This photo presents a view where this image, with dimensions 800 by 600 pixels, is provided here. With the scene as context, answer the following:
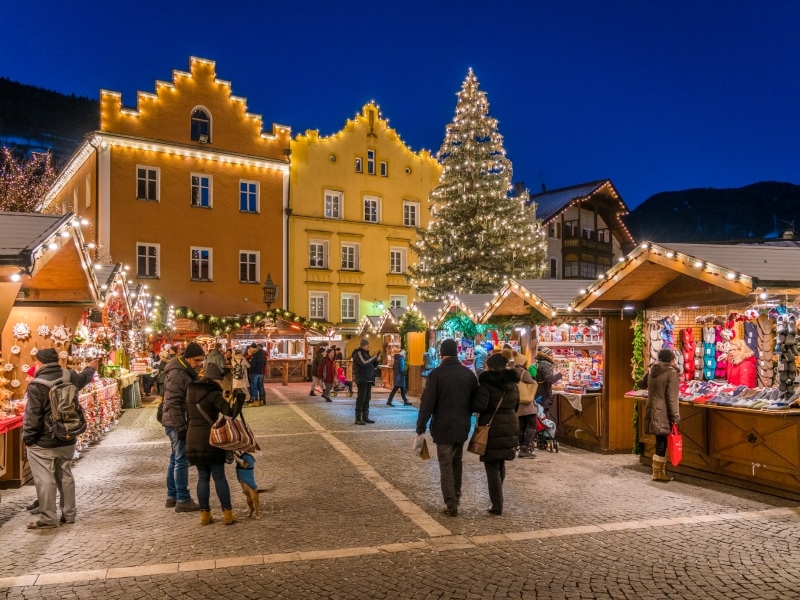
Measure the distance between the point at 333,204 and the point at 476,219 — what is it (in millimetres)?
10726

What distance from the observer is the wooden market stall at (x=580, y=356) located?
11.1m

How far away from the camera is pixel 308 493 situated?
8.13 m

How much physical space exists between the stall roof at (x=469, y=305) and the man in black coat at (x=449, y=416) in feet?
27.7

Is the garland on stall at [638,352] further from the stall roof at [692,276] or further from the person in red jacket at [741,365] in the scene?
the person in red jacket at [741,365]

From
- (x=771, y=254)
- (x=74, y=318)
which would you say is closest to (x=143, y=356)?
(x=74, y=318)

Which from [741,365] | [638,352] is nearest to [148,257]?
[638,352]

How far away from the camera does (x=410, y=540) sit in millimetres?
6266

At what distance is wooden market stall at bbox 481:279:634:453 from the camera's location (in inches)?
436

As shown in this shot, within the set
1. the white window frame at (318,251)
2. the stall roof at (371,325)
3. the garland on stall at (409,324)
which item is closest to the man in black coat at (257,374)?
the garland on stall at (409,324)

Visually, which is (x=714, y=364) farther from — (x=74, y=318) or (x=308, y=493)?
(x=74, y=318)

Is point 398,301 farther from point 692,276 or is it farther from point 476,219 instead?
point 692,276

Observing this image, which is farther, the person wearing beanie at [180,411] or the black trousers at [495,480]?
the person wearing beanie at [180,411]

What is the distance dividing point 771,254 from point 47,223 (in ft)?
30.1

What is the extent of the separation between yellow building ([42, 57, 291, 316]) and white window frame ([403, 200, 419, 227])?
683 centimetres
